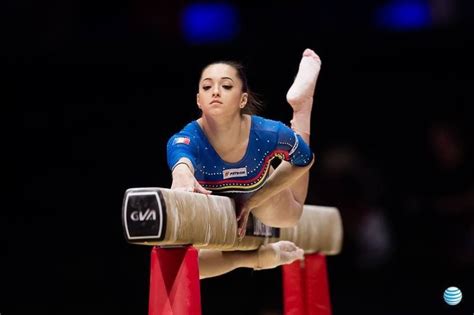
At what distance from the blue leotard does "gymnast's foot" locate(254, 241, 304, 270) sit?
53cm

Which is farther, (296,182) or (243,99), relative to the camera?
(296,182)

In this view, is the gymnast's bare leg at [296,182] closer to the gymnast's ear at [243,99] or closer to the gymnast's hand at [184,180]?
Result: the gymnast's ear at [243,99]

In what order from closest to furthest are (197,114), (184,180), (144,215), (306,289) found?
(144,215) → (184,180) → (306,289) → (197,114)

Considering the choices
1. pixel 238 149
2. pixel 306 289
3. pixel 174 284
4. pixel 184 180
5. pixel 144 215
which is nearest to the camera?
pixel 144 215

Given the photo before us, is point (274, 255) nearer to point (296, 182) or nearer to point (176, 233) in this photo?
point (296, 182)

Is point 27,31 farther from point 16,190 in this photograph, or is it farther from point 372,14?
point 372,14

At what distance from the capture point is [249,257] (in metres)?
4.90

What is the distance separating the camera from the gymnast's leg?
4742 millimetres

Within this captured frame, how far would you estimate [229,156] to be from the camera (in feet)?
14.4

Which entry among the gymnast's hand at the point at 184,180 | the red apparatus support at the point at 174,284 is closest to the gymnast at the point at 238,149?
the gymnast's hand at the point at 184,180

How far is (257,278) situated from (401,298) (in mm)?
1795

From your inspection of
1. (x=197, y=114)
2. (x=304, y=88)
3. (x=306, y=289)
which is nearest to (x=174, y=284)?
(x=304, y=88)

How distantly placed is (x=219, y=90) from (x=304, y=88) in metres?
0.82

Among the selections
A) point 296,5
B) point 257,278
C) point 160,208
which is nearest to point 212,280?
point 257,278
